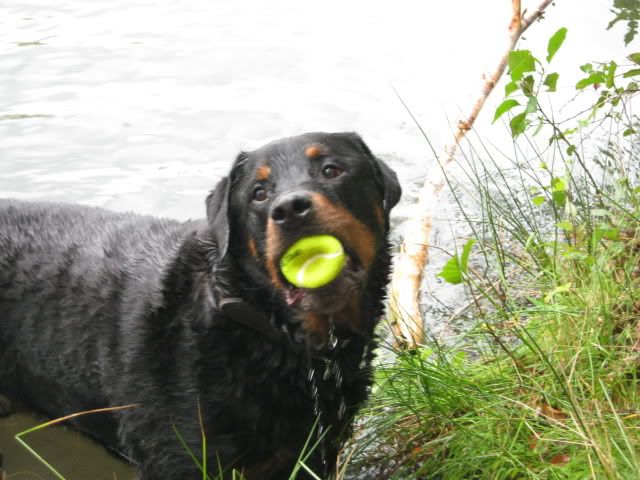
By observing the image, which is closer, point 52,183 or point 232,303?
point 232,303

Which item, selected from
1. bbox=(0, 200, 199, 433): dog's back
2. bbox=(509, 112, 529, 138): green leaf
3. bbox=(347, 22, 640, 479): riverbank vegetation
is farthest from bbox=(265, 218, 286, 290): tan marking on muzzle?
bbox=(509, 112, 529, 138): green leaf

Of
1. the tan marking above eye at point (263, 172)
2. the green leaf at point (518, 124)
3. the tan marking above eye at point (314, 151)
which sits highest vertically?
the tan marking above eye at point (314, 151)

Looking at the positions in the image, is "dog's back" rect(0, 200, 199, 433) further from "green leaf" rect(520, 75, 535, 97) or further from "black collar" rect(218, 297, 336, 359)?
"green leaf" rect(520, 75, 535, 97)

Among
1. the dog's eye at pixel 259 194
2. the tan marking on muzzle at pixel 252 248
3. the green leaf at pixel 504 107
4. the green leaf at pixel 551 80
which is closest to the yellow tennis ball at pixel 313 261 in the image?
the tan marking on muzzle at pixel 252 248

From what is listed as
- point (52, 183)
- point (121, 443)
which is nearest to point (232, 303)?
point (121, 443)

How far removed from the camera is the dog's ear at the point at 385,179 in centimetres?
356

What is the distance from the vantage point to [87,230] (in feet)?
13.0

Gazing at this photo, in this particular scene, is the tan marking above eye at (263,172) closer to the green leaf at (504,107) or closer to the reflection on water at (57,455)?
→ the green leaf at (504,107)

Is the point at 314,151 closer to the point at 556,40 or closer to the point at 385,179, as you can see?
the point at 385,179

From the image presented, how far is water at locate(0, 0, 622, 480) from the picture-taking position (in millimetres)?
6883

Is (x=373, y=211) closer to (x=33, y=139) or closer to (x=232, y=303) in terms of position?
(x=232, y=303)

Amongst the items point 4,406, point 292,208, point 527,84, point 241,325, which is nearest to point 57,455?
point 4,406

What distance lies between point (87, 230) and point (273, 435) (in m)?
1.38

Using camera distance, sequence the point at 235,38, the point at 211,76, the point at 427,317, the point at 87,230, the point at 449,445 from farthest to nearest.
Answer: the point at 235,38 < the point at 211,76 < the point at 427,317 < the point at 87,230 < the point at 449,445
